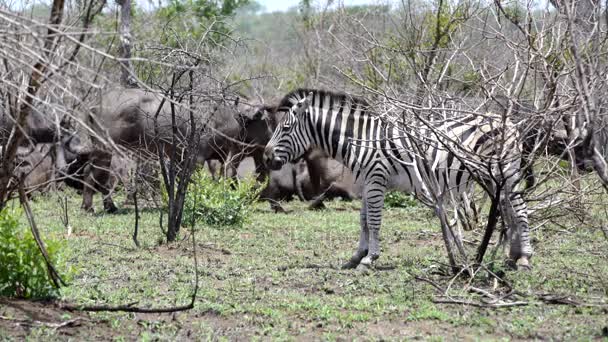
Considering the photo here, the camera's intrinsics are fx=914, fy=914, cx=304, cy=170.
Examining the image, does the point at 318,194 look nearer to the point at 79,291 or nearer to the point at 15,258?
the point at 79,291

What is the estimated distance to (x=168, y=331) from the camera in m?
6.68

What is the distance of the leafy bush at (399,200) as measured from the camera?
16.3m

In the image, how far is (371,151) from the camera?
32.8ft

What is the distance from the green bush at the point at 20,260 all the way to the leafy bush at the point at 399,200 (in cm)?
1009

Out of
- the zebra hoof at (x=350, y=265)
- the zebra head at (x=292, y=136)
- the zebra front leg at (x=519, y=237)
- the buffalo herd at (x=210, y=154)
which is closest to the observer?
the zebra front leg at (x=519, y=237)

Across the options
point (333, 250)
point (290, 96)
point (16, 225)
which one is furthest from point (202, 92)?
point (16, 225)

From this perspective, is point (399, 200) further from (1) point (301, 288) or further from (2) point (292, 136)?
(1) point (301, 288)

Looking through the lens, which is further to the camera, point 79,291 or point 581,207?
point 581,207

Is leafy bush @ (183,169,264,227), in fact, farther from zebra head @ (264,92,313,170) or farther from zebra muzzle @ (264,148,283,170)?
zebra head @ (264,92,313,170)

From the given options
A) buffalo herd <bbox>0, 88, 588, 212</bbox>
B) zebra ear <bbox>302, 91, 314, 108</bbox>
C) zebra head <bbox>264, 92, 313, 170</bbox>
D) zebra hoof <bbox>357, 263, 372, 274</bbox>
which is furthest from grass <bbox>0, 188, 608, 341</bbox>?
buffalo herd <bbox>0, 88, 588, 212</bbox>

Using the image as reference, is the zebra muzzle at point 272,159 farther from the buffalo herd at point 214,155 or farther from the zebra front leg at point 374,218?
the buffalo herd at point 214,155

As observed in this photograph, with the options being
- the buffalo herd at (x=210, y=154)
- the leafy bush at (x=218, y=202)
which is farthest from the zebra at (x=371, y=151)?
the buffalo herd at (x=210, y=154)

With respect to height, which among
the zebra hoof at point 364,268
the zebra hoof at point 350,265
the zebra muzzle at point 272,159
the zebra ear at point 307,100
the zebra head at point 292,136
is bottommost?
the zebra hoof at point 350,265

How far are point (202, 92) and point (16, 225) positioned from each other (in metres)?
3.68
